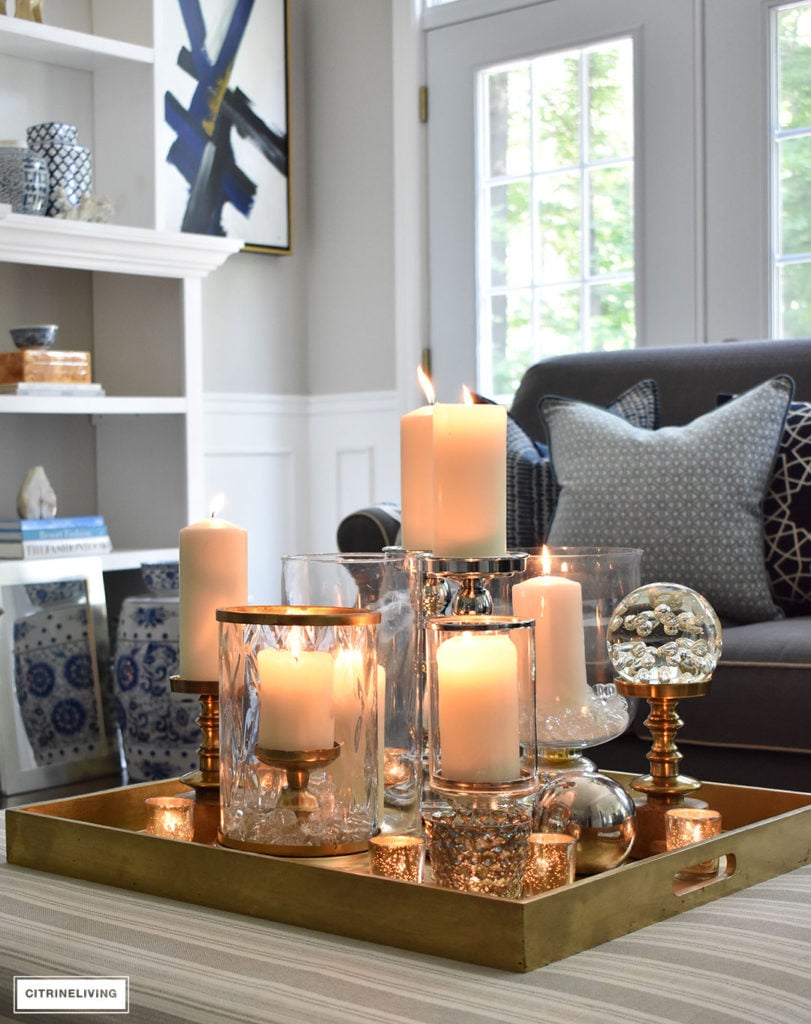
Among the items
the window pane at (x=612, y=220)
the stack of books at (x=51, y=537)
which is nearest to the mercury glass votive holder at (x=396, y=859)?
the stack of books at (x=51, y=537)

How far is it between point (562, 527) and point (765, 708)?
0.56 m

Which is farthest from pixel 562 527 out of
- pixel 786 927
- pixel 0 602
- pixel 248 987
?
pixel 248 987

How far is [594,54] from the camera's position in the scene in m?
3.63

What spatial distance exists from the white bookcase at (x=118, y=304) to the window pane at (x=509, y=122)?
34.4 inches

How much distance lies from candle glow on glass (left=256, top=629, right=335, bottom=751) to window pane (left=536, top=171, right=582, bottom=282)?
2895 millimetres

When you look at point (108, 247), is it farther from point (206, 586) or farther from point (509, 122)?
point (206, 586)

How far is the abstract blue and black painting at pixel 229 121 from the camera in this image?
151 inches

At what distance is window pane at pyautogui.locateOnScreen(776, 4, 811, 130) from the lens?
3.23m

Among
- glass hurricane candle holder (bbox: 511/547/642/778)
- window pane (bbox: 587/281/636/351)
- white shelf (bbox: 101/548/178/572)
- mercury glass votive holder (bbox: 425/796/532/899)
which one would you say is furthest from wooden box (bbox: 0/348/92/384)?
mercury glass votive holder (bbox: 425/796/532/899)

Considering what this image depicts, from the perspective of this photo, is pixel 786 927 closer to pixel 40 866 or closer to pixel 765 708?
pixel 40 866

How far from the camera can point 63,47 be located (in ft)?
10.8

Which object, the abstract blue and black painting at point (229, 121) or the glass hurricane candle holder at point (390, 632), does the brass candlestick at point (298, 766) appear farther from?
the abstract blue and black painting at point (229, 121)

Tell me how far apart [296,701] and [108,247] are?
8.12 ft

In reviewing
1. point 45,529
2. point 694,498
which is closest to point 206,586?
point 694,498
